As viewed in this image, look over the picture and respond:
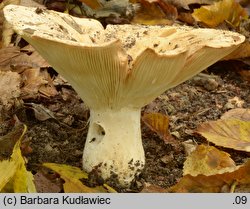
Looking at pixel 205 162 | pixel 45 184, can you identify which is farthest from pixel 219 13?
pixel 45 184

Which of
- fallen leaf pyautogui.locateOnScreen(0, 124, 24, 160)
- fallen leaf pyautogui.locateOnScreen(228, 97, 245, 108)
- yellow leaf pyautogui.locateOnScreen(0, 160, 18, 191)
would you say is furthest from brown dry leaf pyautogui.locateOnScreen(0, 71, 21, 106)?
fallen leaf pyautogui.locateOnScreen(228, 97, 245, 108)

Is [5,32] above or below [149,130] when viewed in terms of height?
above

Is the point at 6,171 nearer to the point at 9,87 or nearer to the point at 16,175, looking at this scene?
the point at 16,175

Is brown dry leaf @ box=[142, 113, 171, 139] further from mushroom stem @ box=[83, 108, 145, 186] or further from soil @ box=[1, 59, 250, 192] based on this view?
mushroom stem @ box=[83, 108, 145, 186]

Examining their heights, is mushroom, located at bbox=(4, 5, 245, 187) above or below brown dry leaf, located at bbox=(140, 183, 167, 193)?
above

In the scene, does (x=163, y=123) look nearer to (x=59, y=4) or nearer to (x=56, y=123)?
(x=56, y=123)

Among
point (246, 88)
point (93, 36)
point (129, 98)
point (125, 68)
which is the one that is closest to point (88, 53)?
point (125, 68)

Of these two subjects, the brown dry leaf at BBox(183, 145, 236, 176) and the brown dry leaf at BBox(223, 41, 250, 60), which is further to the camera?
the brown dry leaf at BBox(223, 41, 250, 60)
